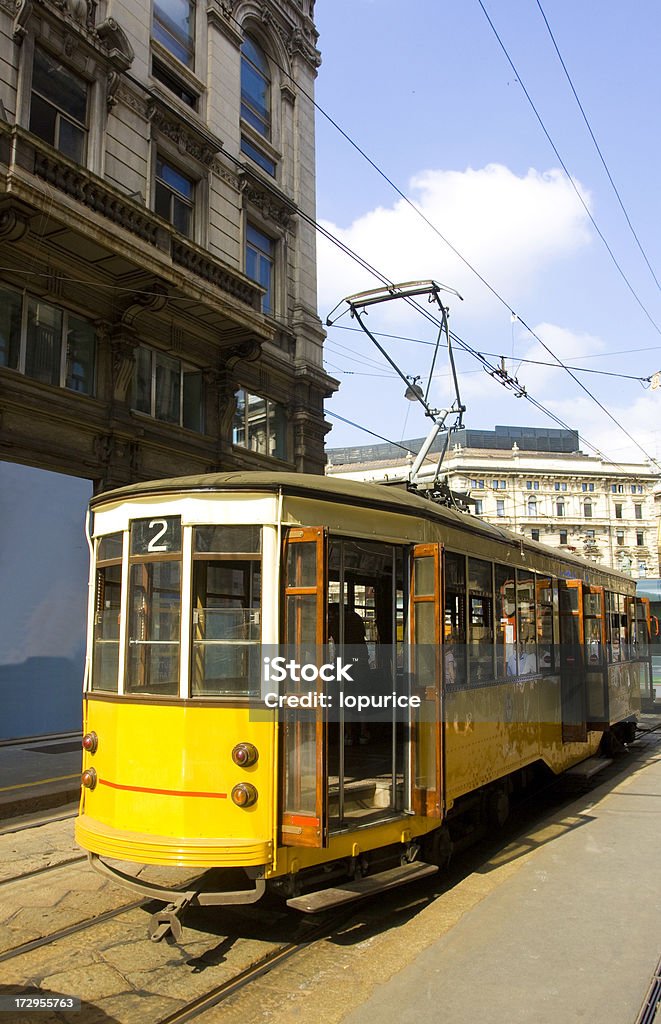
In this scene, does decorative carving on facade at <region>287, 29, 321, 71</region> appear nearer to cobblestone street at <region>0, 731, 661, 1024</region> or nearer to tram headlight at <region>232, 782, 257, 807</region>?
cobblestone street at <region>0, 731, 661, 1024</region>

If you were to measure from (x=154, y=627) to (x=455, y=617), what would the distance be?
2.48 metres

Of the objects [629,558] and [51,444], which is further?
[629,558]

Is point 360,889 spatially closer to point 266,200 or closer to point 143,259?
point 143,259

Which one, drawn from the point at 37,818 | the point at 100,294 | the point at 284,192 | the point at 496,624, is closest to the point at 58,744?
the point at 37,818

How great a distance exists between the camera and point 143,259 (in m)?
12.7

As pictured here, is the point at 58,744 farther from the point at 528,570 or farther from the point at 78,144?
the point at 78,144

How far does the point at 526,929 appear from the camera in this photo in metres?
5.06

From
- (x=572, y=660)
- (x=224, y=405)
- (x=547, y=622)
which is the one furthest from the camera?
(x=224, y=405)

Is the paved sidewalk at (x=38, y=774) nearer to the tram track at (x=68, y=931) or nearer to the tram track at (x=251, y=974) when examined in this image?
the tram track at (x=68, y=931)

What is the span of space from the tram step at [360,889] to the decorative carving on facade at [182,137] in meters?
13.7

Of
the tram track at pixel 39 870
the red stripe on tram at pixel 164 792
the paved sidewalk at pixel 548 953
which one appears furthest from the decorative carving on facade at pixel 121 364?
the paved sidewalk at pixel 548 953

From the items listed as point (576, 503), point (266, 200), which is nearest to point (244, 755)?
point (266, 200)

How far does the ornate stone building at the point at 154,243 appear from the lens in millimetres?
11977

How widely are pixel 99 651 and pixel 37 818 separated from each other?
12.7 feet
